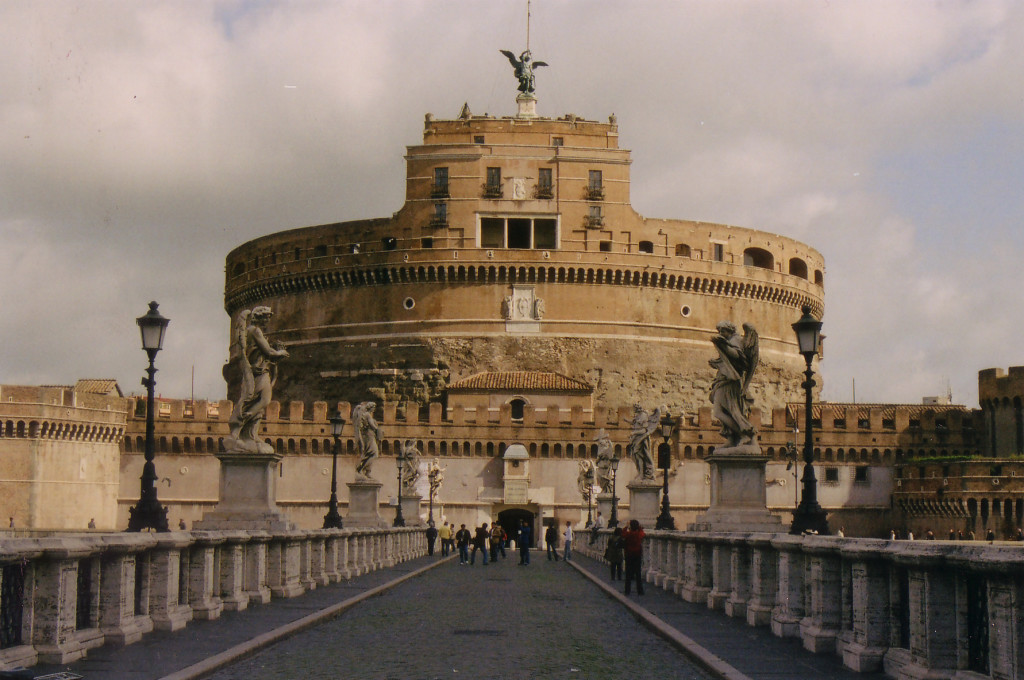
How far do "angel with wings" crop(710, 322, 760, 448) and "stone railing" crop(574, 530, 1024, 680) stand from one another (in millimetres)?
4447

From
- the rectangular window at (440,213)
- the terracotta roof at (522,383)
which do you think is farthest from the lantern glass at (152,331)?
the rectangular window at (440,213)

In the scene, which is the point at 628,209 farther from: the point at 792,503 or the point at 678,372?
the point at 792,503

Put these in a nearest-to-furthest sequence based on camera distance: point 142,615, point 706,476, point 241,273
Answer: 1. point 142,615
2. point 706,476
3. point 241,273

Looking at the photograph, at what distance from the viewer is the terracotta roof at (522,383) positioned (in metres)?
66.1

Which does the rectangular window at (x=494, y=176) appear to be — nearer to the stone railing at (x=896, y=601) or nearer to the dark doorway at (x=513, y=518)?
the dark doorway at (x=513, y=518)

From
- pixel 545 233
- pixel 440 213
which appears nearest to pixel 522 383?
pixel 545 233

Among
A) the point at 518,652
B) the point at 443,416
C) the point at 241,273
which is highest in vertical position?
the point at 241,273

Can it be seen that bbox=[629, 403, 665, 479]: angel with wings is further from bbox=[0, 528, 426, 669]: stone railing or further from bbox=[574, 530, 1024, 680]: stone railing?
bbox=[574, 530, 1024, 680]: stone railing

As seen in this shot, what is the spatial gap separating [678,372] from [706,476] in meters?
9.21

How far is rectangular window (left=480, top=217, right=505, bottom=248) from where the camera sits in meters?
71.5

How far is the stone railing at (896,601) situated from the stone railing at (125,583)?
4.92m

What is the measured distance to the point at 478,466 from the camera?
63938mm

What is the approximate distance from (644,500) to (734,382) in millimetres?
14480

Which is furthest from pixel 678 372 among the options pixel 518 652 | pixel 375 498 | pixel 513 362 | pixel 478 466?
pixel 518 652
